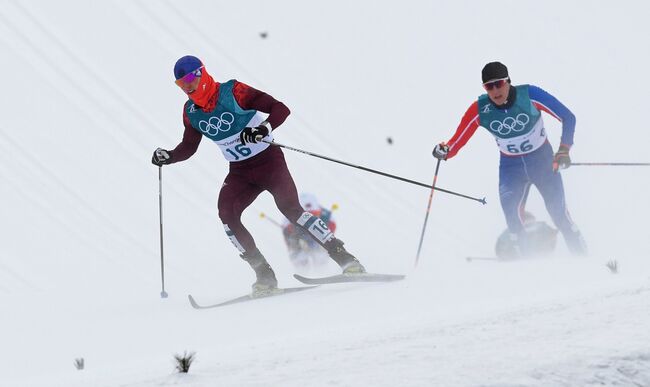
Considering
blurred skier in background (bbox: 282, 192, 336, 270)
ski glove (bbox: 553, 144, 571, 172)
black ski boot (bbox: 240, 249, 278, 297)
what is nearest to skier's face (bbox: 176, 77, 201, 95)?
black ski boot (bbox: 240, 249, 278, 297)

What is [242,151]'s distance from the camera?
662 cm

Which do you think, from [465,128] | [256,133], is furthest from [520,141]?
[256,133]

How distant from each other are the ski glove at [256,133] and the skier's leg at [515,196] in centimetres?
308

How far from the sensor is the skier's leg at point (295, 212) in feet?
21.9

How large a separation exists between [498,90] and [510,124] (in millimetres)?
452

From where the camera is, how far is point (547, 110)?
7738 mm

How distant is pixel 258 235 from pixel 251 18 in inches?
422

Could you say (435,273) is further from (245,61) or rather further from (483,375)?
(245,61)

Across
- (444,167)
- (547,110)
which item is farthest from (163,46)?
(547,110)

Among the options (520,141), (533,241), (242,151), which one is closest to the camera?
(242,151)

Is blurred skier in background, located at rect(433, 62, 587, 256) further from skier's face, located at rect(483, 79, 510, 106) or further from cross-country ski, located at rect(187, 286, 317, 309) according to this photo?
cross-country ski, located at rect(187, 286, 317, 309)

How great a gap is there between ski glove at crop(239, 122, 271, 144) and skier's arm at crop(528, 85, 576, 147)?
9.47ft

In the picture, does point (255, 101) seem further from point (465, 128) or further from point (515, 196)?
point (515, 196)

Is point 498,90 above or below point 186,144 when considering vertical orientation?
above
